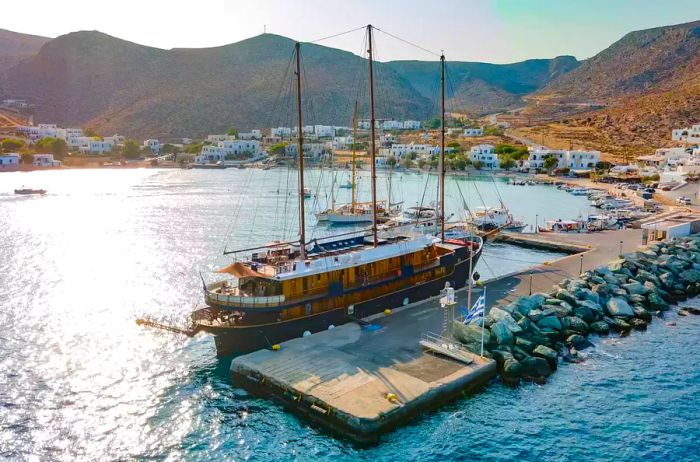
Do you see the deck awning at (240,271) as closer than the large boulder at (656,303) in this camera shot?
Yes

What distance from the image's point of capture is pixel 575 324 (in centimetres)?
2853

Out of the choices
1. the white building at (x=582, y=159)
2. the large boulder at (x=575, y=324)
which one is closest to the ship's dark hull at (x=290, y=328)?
the large boulder at (x=575, y=324)

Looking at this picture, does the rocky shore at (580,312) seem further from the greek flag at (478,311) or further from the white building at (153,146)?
the white building at (153,146)

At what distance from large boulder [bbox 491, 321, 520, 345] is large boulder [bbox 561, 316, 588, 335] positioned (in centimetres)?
429

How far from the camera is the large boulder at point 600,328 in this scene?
95.4 feet

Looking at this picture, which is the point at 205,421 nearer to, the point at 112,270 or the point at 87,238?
the point at 112,270

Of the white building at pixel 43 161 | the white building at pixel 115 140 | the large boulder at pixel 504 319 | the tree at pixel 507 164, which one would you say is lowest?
the large boulder at pixel 504 319

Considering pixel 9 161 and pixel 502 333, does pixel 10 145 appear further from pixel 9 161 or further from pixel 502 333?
pixel 502 333

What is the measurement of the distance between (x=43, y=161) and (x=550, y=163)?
365 ft

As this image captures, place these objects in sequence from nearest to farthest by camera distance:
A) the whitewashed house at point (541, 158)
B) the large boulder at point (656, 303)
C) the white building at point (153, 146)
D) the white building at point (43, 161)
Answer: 1. the large boulder at point (656, 303)
2. the whitewashed house at point (541, 158)
3. the white building at point (43, 161)
4. the white building at point (153, 146)

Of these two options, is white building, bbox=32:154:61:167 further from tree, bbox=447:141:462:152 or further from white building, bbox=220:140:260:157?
tree, bbox=447:141:462:152

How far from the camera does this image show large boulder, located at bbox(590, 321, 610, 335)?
95.4 ft

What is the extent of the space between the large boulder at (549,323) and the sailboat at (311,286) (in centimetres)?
469

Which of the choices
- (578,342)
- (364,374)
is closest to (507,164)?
(578,342)
